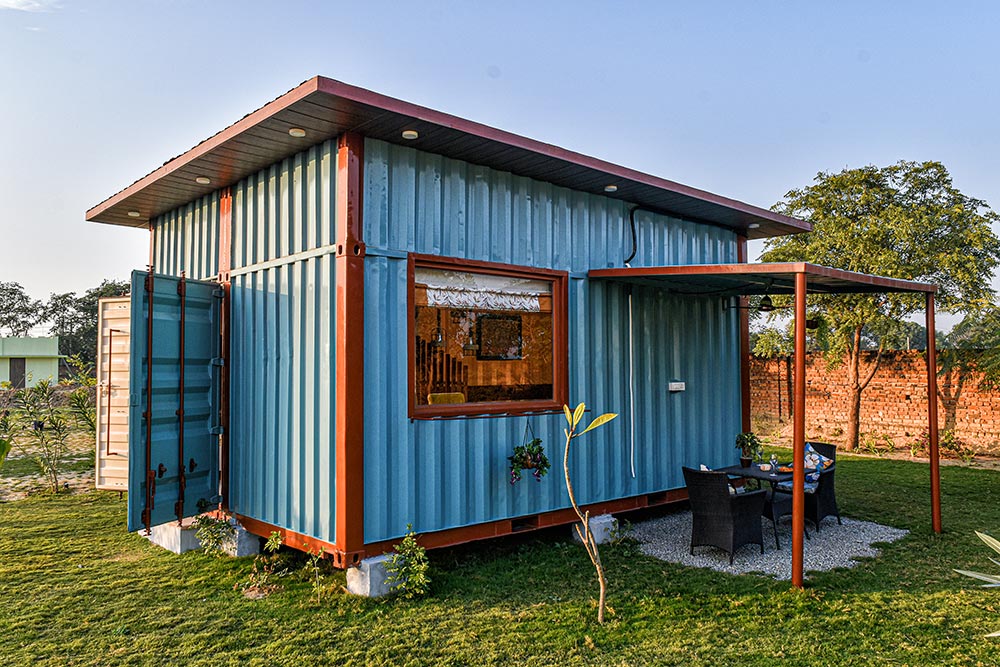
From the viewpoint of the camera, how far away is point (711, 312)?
7.83 meters

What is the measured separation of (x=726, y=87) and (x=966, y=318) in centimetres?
589

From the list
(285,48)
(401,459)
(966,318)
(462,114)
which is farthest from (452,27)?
(966,318)

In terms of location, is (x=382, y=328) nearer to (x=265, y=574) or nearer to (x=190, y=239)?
(x=265, y=574)

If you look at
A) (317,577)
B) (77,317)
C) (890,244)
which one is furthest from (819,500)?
(77,317)

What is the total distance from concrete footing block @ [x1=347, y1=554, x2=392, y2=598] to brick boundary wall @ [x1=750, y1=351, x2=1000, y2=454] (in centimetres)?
991

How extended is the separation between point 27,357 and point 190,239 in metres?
33.4

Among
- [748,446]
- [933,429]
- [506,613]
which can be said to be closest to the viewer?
[506,613]

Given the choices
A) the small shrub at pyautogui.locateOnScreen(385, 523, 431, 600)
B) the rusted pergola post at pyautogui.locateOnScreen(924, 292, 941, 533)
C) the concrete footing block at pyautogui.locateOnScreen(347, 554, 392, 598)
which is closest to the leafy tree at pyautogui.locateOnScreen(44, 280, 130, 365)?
the concrete footing block at pyautogui.locateOnScreen(347, 554, 392, 598)

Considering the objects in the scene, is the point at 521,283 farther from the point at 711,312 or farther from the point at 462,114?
the point at 711,312

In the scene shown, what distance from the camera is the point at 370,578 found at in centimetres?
464

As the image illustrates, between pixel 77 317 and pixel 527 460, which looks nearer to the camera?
pixel 527 460

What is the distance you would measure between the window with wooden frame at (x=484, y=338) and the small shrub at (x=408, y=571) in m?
0.95

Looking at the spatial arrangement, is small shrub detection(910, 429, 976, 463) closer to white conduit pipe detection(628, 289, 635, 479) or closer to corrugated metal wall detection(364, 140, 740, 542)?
corrugated metal wall detection(364, 140, 740, 542)

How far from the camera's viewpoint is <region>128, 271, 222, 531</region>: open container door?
5.22 meters
